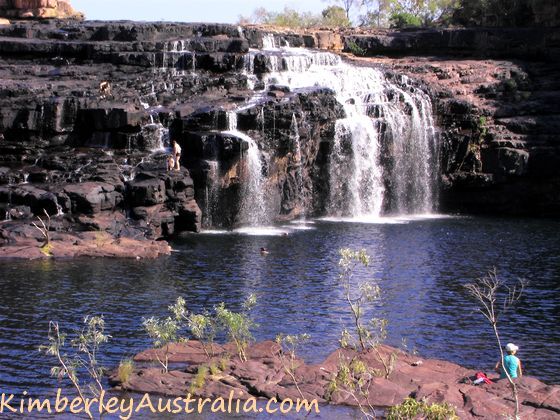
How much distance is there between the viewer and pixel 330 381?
65.4 ft

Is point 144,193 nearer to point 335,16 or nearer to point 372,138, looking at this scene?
point 372,138

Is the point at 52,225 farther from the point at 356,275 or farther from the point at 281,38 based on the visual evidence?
the point at 281,38

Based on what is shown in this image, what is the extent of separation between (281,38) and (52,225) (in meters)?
28.3

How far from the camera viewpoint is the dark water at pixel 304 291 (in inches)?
974

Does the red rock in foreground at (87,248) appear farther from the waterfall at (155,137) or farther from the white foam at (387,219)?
the white foam at (387,219)

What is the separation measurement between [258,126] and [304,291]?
19.2 metres

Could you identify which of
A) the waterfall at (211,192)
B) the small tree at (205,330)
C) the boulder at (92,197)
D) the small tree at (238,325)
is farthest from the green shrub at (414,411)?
the waterfall at (211,192)

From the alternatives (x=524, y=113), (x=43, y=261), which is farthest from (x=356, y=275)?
(x=524, y=113)

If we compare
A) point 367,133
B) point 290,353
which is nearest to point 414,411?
point 290,353

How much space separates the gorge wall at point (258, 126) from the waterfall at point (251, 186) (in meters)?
0.08

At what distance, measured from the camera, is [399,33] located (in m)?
69.0

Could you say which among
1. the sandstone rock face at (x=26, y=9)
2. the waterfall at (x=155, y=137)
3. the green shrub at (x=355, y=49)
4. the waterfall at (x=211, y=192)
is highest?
the sandstone rock face at (x=26, y=9)

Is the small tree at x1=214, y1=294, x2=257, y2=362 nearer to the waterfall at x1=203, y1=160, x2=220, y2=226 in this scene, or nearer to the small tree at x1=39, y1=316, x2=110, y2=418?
the small tree at x1=39, y1=316, x2=110, y2=418

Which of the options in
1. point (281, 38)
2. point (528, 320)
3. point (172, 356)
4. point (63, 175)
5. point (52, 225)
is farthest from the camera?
point (281, 38)
